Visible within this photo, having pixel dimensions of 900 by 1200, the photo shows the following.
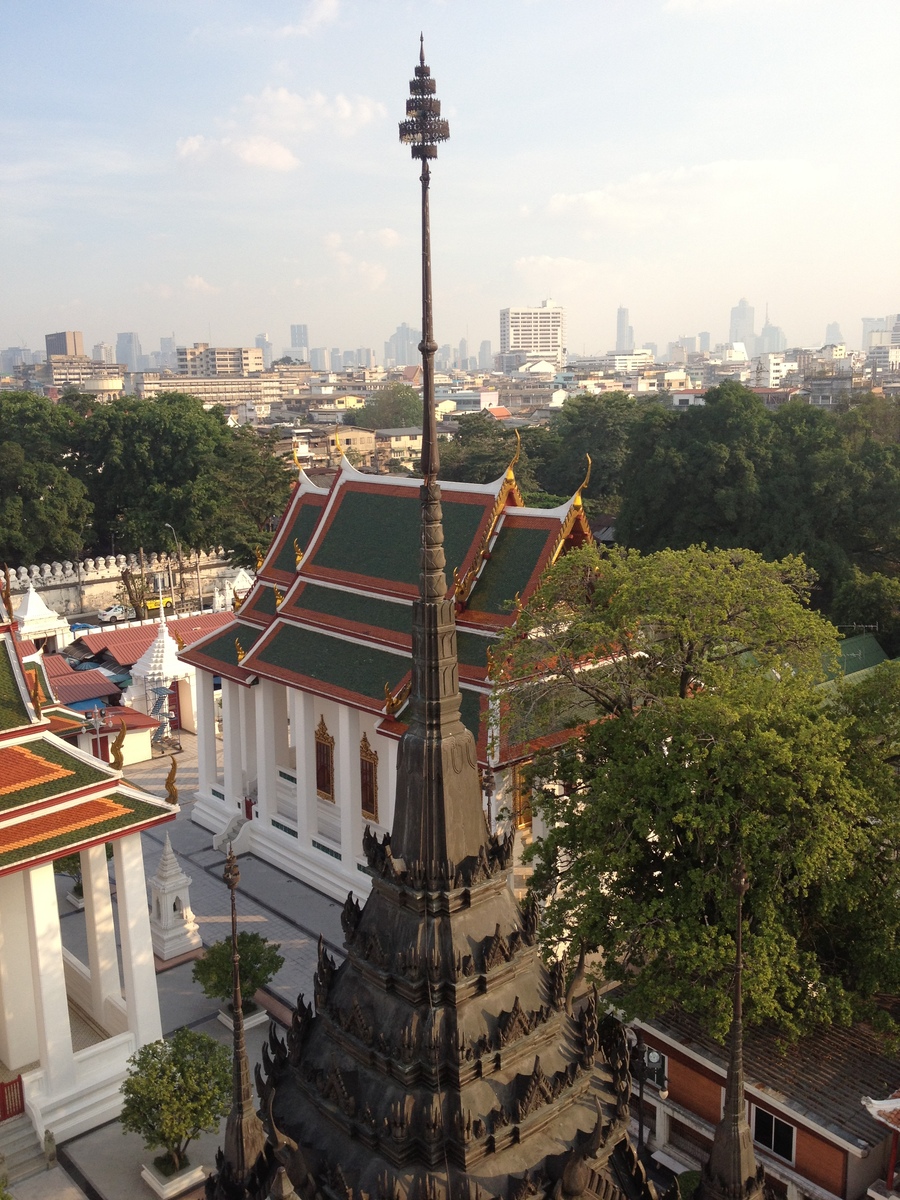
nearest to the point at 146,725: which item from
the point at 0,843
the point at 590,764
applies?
the point at 0,843

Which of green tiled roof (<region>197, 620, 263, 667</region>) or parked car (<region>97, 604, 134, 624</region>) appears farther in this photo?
parked car (<region>97, 604, 134, 624</region>)

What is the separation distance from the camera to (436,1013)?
6438mm

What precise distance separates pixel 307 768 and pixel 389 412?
106m

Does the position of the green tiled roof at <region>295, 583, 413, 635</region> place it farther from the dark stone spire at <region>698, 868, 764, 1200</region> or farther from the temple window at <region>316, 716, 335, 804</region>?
the dark stone spire at <region>698, 868, 764, 1200</region>

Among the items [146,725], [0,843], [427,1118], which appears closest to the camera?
[427,1118]

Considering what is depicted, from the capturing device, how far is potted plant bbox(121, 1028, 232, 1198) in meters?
13.3

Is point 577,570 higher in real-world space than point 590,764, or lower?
higher

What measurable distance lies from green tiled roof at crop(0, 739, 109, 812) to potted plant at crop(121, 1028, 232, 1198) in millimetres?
3826

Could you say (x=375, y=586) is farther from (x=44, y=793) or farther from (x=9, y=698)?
(x=44, y=793)

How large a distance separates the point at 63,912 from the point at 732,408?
33.5 metres

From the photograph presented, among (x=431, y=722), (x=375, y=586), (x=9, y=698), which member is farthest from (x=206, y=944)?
(x=431, y=722)

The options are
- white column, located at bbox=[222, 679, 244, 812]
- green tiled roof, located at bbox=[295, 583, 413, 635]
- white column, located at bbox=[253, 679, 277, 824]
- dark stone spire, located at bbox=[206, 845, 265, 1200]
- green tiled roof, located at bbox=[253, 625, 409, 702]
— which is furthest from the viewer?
white column, located at bbox=[222, 679, 244, 812]

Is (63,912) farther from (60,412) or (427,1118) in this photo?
(60,412)

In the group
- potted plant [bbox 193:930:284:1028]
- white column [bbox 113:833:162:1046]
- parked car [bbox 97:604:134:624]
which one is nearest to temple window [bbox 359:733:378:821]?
potted plant [bbox 193:930:284:1028]
